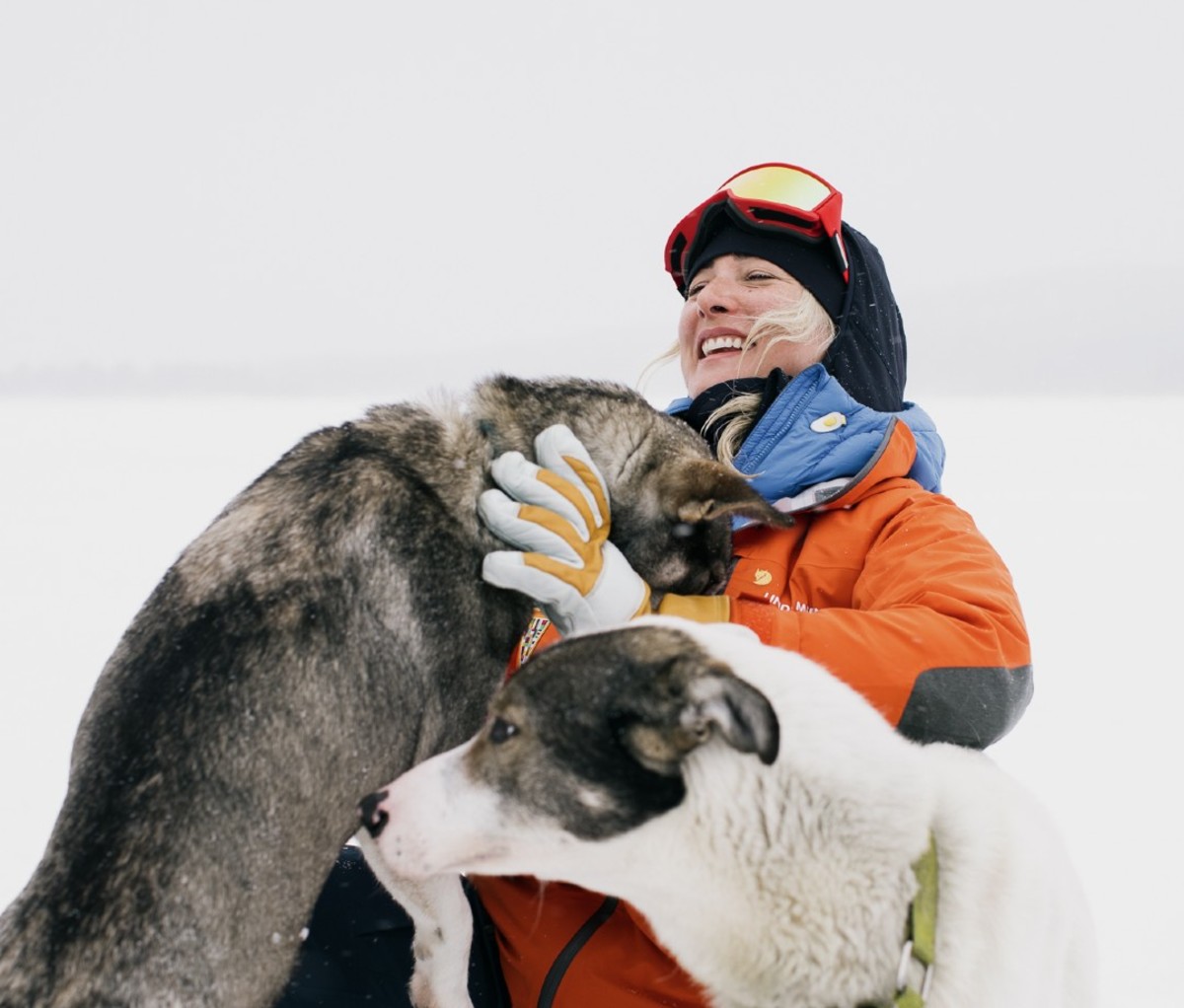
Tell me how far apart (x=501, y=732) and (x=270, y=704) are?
20.3 inches

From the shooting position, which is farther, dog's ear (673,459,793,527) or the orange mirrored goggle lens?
the orange mirrored goggle lens

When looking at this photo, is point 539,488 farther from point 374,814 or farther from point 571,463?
point 374,814

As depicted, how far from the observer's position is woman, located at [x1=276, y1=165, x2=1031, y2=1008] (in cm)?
251

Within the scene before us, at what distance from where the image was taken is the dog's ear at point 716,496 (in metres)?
2.88

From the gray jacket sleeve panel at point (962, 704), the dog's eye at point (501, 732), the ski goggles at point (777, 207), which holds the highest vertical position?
the ski goggles at point (777, 207)

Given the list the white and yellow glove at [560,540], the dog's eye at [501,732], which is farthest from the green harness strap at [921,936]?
the white and yellow glove at [560,540]

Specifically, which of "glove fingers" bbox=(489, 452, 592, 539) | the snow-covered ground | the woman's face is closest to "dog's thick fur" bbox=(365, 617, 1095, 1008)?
the snow-covered ground

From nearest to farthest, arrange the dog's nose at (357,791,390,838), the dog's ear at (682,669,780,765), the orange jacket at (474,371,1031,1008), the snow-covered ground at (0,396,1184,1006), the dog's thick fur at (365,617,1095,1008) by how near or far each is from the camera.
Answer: the dog's ear at (682,669,780,765) < the dog's thick fur at (365,617,1095,1008) < the dog's nose at (357,791,390,838) < the orange jacket at (474,371,1031,1008) < the snow-covered ground at (0,396,1184,1006)

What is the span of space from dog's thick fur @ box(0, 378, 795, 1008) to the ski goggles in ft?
3.77

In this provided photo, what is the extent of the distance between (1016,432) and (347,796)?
20.5m

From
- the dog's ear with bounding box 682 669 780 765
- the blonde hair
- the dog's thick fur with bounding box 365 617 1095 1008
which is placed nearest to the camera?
the dog's ear with bounding box 682 669 780 765

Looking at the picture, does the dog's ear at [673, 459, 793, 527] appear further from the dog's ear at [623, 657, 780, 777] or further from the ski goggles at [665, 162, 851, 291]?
the ski goggles at [665, 162, 851, 291]

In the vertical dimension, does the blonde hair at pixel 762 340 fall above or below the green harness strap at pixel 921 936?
above

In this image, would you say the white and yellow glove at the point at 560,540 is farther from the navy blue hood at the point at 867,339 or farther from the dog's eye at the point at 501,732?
the navy blue hood at the point at 867,339
